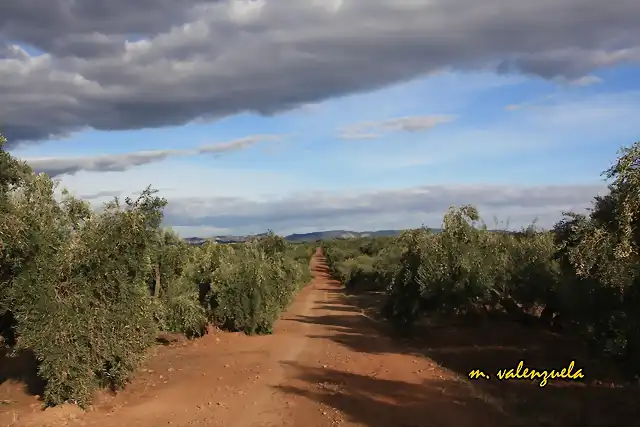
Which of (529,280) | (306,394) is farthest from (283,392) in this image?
(529,280)

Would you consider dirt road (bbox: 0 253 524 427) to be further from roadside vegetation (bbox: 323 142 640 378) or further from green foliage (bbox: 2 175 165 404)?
roadside vegetation (bbox: 323 142 640 378)

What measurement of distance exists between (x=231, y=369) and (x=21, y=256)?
856 centimetres

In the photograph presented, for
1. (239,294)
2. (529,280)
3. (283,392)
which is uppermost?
(529,280)

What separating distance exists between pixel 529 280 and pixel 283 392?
31.9ft

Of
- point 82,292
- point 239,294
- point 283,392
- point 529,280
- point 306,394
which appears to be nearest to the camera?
point 82,292

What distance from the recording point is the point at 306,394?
53.9 feet

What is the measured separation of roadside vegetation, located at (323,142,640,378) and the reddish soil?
5.22ft

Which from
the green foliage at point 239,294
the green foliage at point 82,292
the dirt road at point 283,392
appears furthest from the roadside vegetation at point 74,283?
the green foliage at point 239,294

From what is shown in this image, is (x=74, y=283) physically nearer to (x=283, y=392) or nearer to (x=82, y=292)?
(x=82, y=292)

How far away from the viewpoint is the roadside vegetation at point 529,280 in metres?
11.7

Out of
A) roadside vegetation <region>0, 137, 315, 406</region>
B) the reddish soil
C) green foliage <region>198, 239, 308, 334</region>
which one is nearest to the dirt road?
the reddish soil

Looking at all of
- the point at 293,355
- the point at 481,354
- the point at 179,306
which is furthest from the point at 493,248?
the point at 179,306

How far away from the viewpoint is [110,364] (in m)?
15.1

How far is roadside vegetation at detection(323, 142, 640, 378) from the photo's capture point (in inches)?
462
